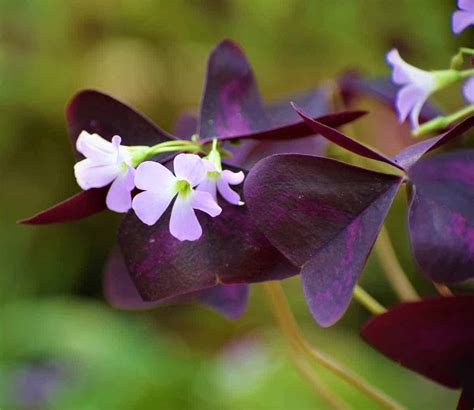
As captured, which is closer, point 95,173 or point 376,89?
point 95,173

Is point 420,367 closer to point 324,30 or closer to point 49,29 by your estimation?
point 324,30

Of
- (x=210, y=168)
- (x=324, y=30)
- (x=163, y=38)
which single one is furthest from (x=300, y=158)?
(x=163, y=38)

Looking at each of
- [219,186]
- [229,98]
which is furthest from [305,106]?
[219,186]

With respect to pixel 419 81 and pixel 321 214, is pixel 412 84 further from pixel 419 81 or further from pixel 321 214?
pixel 321 214

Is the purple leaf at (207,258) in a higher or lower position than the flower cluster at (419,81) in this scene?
lower

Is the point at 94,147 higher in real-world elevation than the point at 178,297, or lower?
higher

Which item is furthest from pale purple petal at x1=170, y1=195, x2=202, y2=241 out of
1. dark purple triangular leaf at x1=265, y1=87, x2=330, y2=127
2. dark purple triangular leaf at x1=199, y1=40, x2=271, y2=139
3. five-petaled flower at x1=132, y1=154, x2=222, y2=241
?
dark purple triangular leaf at x1=265, y1=87, x2=330, y2=127

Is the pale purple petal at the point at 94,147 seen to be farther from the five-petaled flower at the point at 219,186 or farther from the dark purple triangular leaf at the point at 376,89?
the dark purple triangular leaf at the point at 376,89

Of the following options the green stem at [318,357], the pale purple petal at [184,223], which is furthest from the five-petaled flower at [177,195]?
the green stem at [318,357]
